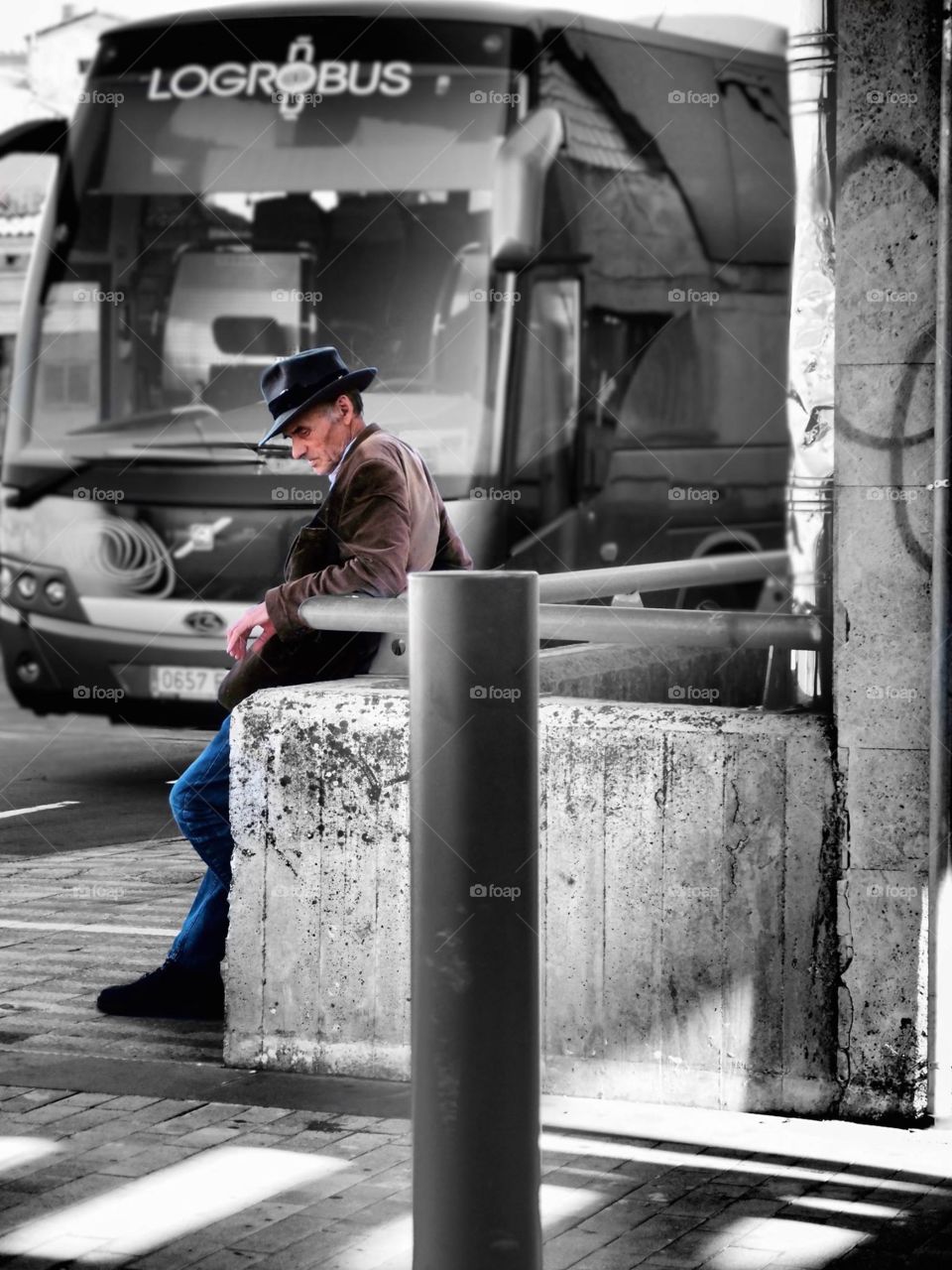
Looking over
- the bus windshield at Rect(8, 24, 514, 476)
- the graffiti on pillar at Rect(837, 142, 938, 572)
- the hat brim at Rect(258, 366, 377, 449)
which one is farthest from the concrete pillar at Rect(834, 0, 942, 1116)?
the bus windshield at Rect(8, 24, 514, 476)

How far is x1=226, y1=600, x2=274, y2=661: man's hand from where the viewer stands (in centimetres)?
520

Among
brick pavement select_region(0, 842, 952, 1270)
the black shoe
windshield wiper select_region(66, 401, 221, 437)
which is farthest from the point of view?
windshield wiper select_region(66, 401, 221, 437)

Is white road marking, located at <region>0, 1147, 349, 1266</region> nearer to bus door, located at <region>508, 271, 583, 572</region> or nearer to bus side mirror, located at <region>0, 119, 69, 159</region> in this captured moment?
bus door, located at <region>508, 271, 583, 572</region>

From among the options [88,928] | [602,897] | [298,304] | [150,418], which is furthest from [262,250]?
[602,897]

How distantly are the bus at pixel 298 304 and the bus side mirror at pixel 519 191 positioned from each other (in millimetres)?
13

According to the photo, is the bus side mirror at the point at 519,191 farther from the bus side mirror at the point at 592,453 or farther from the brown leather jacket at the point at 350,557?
the brown leather jacket at the point at 350,557

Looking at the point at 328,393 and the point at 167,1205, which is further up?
the point at 328,393

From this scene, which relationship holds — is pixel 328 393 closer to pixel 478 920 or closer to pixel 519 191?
pixel 478 920

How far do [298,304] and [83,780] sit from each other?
2.61 m

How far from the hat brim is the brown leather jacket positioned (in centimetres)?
11

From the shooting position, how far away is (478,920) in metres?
3.15

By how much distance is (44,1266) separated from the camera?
12.3ft

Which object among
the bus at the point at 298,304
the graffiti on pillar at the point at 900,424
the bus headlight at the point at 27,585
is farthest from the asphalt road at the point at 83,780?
the graffiti on pillar at the point at 900,424

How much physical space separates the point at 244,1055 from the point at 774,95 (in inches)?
360
